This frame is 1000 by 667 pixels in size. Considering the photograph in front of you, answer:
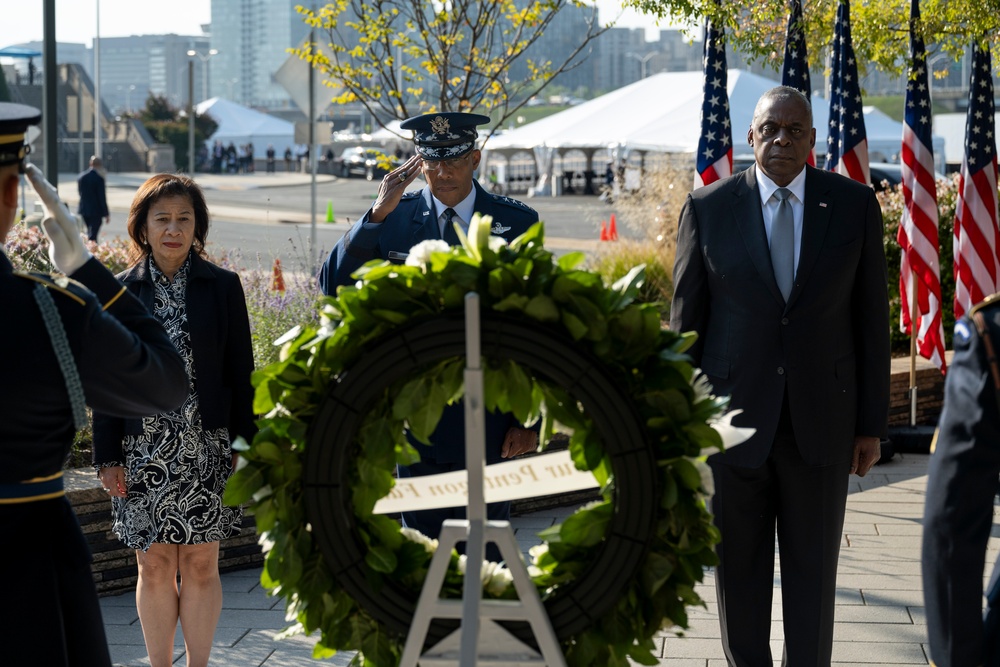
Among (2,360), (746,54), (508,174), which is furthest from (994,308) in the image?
(508,174)

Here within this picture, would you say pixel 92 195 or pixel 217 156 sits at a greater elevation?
pixel 217 156

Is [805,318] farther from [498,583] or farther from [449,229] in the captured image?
[498,583]

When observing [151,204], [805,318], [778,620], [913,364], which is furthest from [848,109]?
[151,204]

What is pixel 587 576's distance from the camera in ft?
8.05

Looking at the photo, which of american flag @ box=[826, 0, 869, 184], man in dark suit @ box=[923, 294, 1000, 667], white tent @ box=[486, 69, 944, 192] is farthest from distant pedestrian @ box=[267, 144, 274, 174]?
man in dark suit @ box=[923, 294, 1000, 667]

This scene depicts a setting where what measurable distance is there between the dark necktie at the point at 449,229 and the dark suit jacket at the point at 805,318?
79 centimetres

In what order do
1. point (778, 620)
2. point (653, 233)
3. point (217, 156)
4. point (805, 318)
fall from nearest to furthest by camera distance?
point (805, 318), point (778, 620), point (653, 233), point (217, 156)

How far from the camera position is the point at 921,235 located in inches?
376

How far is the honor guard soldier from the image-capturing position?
8.55 feet

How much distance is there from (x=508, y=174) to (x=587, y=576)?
47.9 m

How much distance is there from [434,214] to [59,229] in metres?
1.92

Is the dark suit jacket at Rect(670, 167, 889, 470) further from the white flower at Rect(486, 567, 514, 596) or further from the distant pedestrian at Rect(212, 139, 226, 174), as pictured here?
the distant pedestrian at Rect(212, 139, 226, 174)

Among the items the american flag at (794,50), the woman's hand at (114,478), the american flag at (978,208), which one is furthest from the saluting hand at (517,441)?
the american flag at (978,208)

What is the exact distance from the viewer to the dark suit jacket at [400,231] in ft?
14.4
